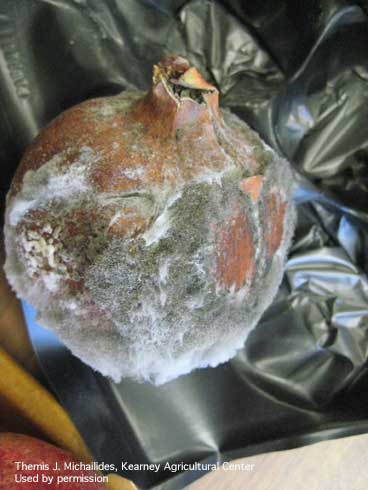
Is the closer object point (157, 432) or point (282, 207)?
point (282, 207)

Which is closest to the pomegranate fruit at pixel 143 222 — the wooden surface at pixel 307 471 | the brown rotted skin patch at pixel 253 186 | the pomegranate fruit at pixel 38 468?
the brown rotted skin patch at pixel 253 186

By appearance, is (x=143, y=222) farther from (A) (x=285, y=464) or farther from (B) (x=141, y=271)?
(A) (x=285, y=464)

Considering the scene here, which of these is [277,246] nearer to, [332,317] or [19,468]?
[332,317]

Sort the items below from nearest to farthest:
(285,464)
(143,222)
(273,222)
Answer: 1. (143,222)
2. (273,222)
3. (285,464)

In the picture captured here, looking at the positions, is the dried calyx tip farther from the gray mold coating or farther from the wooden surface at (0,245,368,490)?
the wooden surface at (0,245,368,490)

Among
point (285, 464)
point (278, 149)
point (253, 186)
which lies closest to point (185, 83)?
point (253, 186)

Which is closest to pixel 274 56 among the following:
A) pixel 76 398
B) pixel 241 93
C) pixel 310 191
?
pixel 241 93
